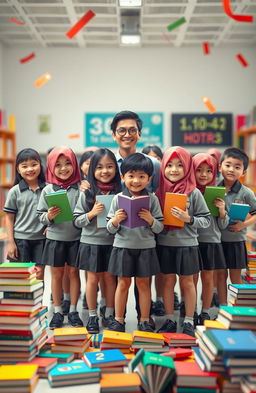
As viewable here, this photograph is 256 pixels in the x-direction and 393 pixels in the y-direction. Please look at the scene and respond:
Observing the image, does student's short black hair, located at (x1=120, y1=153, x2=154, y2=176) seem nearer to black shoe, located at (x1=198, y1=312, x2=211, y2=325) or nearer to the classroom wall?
black shoe, located at (x1=198, y1=312, x2=211, y2=325)

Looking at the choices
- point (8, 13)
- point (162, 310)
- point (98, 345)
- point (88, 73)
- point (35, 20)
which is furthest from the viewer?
point (88, 73)

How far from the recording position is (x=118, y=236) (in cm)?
243

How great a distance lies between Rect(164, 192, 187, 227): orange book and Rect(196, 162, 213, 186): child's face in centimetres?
42

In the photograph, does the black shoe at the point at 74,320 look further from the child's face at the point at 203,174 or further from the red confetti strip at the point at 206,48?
the red confetti strip at the point at 206,48

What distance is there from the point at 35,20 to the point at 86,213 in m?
2.56

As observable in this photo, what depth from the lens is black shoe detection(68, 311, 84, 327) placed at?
8.71 feet

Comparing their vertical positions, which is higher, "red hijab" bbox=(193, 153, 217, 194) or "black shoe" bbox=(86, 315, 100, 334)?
"red hijab" bbox=(193, 153, 217, 194)

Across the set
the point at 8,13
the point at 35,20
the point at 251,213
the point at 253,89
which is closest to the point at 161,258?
the point at 251,213

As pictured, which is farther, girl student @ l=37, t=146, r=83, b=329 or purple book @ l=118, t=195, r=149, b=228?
girl student @ l=37, t=146, r=83, b=329

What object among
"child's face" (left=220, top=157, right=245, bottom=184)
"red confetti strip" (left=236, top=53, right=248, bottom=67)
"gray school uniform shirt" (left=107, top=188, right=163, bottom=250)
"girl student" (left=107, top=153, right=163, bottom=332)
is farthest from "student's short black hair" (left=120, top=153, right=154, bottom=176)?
"red confetti strip" (left=236, top=53, right=248, bottom=67)

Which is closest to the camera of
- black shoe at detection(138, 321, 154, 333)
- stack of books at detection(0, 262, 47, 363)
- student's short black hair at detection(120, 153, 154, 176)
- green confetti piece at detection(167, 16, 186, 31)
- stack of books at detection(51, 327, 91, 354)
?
stack of books at detection(0, 262, 47, 363)

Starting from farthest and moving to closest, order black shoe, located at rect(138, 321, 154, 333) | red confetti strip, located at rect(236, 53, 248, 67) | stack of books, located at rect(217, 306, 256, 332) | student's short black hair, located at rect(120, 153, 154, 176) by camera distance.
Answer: red confetti strip, located at rect(236, 53, 248, 67)
black shoe, located at rect(138, 321, 154, 333)
student's short black hair, located at rect(120, 153, 154, 176)
stack of books, located at rect(217, 306, 256, 332)

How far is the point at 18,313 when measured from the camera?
2053 millimetres

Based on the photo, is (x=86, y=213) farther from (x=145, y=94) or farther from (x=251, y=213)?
(x=145, y=94)
